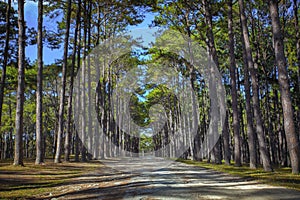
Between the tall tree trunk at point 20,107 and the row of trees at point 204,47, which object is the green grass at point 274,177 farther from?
the tall tree trunk at point 20,107

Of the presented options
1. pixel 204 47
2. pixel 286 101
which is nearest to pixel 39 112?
pixel 286 101

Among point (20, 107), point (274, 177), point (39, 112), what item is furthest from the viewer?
point (39, 112)

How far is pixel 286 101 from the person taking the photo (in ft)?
38.9

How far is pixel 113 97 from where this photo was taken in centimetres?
5016

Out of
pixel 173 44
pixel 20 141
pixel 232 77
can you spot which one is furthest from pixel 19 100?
pixel 173 44

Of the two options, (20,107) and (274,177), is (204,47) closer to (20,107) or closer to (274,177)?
(20,107)

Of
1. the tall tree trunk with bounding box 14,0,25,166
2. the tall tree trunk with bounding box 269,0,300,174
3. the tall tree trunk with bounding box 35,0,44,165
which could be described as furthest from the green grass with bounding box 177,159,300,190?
the tall tree trunk with bounding box 35,0,44,165

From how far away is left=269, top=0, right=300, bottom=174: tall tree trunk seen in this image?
11.2 meters

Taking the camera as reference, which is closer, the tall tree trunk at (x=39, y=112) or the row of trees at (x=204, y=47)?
the row of trees at (x=204, y=47)

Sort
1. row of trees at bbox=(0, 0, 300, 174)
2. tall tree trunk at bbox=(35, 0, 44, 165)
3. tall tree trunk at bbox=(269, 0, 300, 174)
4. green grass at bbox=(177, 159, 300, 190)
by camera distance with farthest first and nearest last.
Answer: tall tree trunk at bbox=(35, 0, 44, 165)
row of trees at bbox=(0, 0, 300, 174)
tall tree trunk at bbox=(269, 0, 300, 174)
green grass at bbox=(177, 159, 300, 190)

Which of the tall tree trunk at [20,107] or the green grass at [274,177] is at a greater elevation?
the tall tree trunk at [20,107]

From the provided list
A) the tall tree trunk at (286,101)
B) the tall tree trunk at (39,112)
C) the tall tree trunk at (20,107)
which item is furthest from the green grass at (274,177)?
the tall tree trunk at (39,112)

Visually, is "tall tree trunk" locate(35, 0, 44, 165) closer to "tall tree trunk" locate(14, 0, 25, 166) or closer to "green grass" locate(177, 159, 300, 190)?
"tall tree trunk" locate(14, 0, 25, 166)

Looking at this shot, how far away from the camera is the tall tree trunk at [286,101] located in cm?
1123
